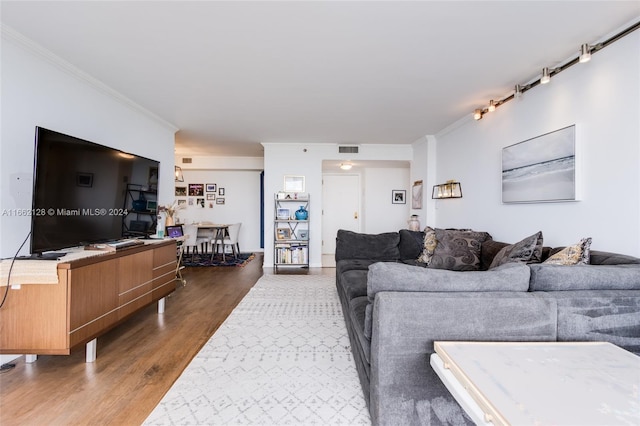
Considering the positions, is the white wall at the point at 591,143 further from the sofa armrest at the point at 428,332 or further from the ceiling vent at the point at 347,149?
the ceiling vent at the point at 347,149

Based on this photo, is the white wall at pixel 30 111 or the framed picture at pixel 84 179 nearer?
the white wall at pixel 30 111

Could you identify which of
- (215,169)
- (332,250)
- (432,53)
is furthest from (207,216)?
(432,53)

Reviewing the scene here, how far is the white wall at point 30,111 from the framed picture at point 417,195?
472cm

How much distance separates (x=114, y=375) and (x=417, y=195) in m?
5.04

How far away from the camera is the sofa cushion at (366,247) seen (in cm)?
384

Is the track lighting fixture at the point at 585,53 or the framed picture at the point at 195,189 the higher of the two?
the track lighting fixture at the point at 585,53

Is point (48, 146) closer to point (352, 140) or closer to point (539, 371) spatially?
point (539, 371)

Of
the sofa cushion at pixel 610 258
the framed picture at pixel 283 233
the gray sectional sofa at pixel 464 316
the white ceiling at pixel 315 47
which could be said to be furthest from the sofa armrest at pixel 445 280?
the framed picture at pixel 283 233

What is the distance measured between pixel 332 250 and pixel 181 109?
4735 mm

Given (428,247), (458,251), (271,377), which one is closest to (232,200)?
(428,247)

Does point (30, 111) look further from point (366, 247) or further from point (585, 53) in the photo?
point (585, 53)

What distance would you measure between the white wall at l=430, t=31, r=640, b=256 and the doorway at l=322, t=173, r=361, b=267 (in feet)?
12.4

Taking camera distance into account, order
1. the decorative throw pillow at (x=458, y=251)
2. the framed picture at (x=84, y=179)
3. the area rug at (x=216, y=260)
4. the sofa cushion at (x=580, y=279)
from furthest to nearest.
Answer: the area rug at (x=216, y=260) → the decorative throw pillow at (x=458, y=251) → the framed picture at (x=84, y=179) → the sofa cushion at (x=580, y=279)

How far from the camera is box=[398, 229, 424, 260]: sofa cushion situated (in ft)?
12.7
